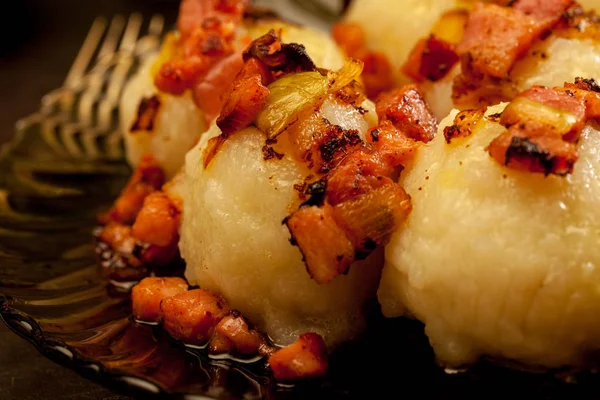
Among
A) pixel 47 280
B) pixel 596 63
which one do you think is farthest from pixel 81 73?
pixel 596 63

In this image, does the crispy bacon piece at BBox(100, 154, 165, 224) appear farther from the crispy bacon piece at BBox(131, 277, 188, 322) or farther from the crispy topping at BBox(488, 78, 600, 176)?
the crispy topping at BBox(488, 78, 600, 176)

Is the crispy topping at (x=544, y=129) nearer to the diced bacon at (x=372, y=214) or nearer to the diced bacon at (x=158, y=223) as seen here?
the diced bacon at (x=372, y=214)

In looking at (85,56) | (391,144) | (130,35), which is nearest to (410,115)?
(391,144)

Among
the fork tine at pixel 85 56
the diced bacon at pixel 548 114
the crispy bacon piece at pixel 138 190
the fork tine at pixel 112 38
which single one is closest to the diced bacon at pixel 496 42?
the diced bacon at pixel 548 114

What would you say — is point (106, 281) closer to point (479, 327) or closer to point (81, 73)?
point (479, 327)

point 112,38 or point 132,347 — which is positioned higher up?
point 132,347

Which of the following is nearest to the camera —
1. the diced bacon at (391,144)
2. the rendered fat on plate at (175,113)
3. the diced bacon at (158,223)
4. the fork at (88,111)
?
the diced bacon at (391,144)

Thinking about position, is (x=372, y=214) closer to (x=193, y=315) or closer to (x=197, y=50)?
(x=193, y=315)
